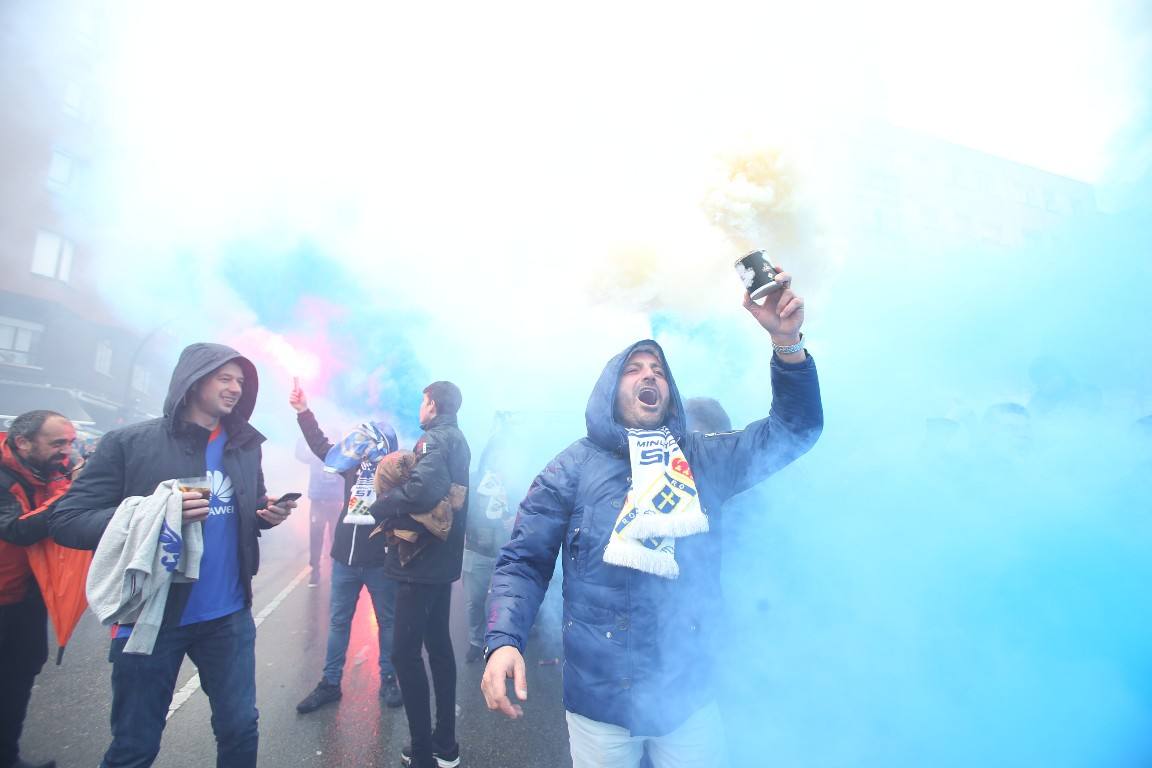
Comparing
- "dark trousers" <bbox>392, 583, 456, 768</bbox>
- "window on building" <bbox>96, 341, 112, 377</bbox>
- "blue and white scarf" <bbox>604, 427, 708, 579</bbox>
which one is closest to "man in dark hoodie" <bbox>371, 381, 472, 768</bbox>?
"dark trousers" <bbox>392, 583, 456, 768</bbox>

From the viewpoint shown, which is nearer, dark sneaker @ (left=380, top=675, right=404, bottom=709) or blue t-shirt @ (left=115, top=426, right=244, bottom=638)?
blue t-shirt @ (left=115, top=426, right=244, bottom=638)

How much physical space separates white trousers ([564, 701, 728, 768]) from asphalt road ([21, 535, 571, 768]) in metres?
1.66

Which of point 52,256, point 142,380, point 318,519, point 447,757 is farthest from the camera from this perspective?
point 142,380

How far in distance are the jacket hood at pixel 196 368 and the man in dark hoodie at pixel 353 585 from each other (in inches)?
40.4

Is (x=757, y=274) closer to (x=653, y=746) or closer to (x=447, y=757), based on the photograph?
(x=653, y=746)

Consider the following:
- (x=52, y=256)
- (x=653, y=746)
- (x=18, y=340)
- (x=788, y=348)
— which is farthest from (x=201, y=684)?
(x=52, y=256)

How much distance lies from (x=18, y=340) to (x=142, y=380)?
613 cm

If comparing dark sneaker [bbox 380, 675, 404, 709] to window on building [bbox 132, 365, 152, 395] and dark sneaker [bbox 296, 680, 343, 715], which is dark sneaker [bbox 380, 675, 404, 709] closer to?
dark sneaker [bbox 296, 680, 343, 715]

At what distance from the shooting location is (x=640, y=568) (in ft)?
5.42

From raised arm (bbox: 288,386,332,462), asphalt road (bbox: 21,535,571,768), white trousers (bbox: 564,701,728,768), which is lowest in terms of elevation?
asphalt road (bbox: 21,535,571,768)

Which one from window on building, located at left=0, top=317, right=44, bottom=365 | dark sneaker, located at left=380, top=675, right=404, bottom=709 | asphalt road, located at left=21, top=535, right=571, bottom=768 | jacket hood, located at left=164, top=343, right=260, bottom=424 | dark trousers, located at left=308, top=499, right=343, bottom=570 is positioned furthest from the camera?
window on building, located at left=0, top=317, right=44, bottom=365

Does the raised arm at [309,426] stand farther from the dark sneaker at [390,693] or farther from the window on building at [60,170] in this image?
the window on building at [60,170]

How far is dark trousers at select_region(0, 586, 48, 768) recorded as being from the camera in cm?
263

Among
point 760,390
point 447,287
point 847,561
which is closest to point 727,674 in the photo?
point 847,561
